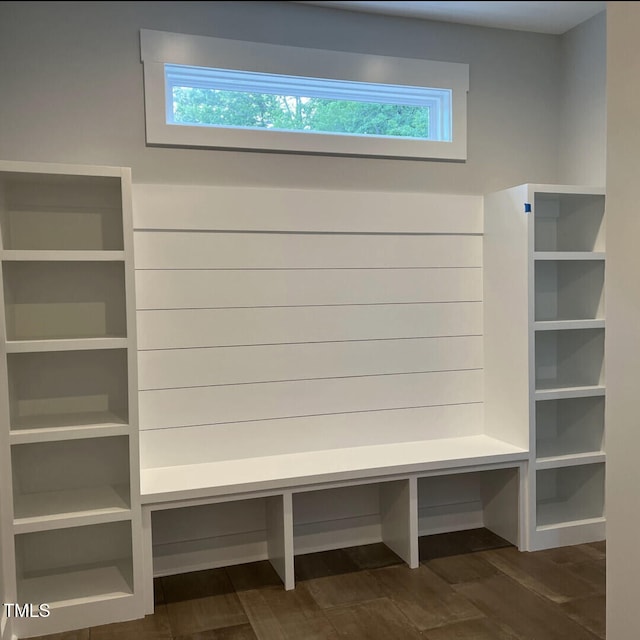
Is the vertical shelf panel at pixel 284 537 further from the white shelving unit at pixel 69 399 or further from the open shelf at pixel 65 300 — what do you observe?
the open shelf at pixel 65 300

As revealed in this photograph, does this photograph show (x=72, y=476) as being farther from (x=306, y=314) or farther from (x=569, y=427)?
(x=569, y=427)

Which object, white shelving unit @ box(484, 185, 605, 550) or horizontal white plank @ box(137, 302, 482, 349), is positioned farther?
white shelving unit @ box(484, 185, 605, 550)

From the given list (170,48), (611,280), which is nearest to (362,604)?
(611,280)

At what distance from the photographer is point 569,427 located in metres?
3.31

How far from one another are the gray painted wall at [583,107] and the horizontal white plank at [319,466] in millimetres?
1444

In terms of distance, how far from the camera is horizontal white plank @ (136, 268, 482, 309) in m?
2.78

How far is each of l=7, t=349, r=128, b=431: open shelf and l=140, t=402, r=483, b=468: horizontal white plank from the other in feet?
0.73

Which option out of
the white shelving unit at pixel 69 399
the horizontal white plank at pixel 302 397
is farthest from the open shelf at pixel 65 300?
the horizontal white plank at pixel 302 397

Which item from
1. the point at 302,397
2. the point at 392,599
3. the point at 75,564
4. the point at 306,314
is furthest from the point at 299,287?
the point at 75,564

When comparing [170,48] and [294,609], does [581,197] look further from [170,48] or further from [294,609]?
[294,609]

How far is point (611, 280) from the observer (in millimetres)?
1588

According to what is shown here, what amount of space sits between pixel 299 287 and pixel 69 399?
1.10 metres

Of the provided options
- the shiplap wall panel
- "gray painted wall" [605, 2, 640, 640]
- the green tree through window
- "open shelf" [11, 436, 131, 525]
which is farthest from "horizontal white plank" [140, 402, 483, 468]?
"gray painted wall" [605, 2, 640, 640]

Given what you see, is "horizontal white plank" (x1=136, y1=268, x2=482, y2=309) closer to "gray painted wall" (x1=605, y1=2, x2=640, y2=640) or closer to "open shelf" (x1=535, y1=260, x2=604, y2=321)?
"open shelf" (x1=535, y1=260, x2=604, y2=321)
